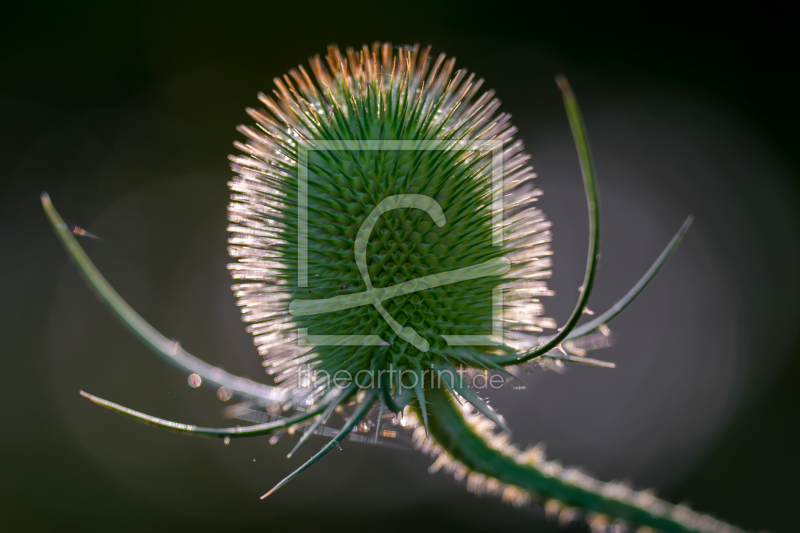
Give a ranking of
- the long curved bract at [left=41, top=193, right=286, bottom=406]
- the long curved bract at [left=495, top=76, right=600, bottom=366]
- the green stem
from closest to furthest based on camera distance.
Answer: the long curved bract at [left=495, top=76, right=600, bottom=366] → the green stem → the long curved bract at [left=41, top=193, right=286, bottom=406]

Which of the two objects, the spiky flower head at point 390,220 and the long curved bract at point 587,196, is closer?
the long curved bract at point 587,196

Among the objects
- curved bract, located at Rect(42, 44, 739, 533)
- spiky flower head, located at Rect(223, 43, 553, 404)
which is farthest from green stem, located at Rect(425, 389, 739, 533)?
spiky flower head, located at Rect(223, 43, 553, 404)

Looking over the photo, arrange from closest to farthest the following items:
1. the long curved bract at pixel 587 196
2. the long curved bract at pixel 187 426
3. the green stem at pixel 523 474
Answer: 1. the long curved bract at pixel 587 196
2. the long curved bract at pixel 187 426
3. the green stem at pixel 523 474

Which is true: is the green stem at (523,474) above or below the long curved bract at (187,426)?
below

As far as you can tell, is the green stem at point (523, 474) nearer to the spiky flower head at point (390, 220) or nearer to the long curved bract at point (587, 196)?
the spiky flower head at point (390, 220)

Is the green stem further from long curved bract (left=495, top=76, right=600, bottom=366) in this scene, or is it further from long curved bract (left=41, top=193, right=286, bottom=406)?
long curved bract (left=41, top=193, right=286, bottom=406)

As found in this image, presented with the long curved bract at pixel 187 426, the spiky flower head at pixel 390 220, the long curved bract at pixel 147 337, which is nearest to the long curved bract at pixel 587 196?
the spiky flower head at pixel 390 220

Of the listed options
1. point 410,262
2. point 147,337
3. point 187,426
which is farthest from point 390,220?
point 147,337

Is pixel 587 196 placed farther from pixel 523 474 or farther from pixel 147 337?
pixel 147 337
